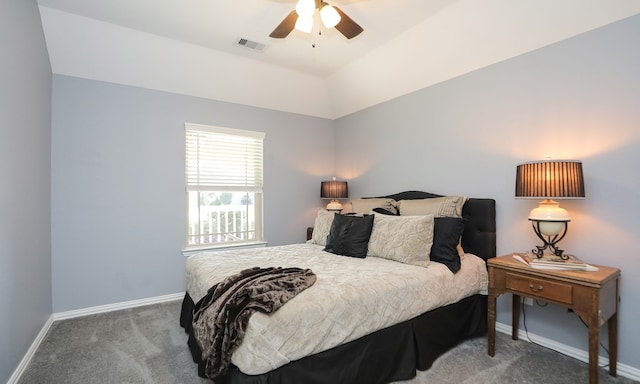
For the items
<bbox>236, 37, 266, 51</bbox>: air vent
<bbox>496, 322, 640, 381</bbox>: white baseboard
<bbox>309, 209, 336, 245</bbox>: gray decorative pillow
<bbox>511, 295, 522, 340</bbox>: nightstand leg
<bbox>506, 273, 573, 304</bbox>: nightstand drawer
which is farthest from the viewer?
<bbox>309, 209, 336, 245</bbox>: gray decorative pillow

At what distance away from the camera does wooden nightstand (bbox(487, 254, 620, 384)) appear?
1797 mm

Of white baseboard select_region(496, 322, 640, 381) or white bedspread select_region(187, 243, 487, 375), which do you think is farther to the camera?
white baseboard select_region(496, 322, 640, 381)

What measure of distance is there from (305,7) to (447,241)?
2.11 metres

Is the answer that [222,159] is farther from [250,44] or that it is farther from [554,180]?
[554,180]

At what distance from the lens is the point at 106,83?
3.27 meters

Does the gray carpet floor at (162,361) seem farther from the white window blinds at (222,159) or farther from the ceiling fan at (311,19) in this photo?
the ceiling fan at (311,19)

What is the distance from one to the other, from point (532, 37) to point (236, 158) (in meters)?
3.40

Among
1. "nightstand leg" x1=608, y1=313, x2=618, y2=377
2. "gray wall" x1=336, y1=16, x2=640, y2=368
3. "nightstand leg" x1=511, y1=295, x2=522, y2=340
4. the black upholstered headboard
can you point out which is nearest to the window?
"gray wall" x1=336, y1=16, x2=640, y2=368

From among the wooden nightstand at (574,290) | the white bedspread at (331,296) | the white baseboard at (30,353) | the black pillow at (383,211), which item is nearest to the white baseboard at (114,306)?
the white baseboard at (30,353)

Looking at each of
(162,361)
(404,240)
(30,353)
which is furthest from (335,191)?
(30,353)

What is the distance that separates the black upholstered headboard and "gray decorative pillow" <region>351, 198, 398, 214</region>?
2.46 ft

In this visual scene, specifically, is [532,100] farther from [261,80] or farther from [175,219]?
[175,219]

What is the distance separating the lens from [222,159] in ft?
13.2

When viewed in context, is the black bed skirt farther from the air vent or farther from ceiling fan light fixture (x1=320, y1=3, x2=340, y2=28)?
the air vent
